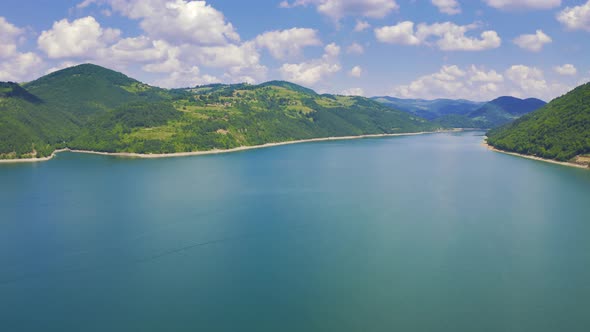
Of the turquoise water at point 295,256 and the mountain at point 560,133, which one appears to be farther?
the mountain at point 560,133

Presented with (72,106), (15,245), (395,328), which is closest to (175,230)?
(15,245)

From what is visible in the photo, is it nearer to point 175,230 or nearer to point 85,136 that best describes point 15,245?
point 175,230

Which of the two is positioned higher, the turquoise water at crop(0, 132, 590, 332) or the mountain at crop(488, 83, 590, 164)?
the mountain at crop(488, 83, 590, 164)

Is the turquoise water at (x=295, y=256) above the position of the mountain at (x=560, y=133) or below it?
below

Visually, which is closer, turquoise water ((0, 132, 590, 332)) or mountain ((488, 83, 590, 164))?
turquoise water ((0, 132, 590, 332))
